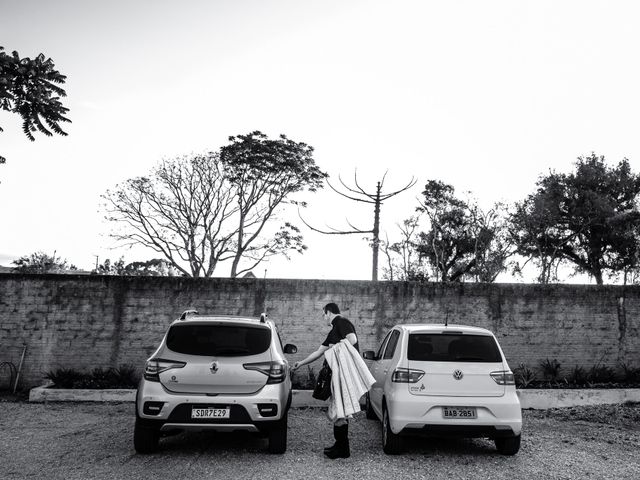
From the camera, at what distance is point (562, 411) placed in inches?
350

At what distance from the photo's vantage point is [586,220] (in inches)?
1145

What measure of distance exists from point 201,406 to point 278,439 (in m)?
1.02

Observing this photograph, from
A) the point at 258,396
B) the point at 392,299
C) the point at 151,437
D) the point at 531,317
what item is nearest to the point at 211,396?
the point at 258,396

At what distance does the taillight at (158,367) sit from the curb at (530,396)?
4175 mm

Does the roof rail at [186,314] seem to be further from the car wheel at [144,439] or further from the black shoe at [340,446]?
the black shoe at [340,446]

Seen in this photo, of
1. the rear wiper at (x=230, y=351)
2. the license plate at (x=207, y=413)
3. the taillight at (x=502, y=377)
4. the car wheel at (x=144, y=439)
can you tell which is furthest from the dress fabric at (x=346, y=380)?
the car wheel at (x=144, y=439)

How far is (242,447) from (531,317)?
7.22 metres

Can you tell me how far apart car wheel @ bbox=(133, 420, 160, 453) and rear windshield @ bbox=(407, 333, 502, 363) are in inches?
118

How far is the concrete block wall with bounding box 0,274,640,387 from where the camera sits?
1077 cm

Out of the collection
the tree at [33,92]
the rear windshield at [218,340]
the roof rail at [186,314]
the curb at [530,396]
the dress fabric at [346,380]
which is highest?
the tree at [33,92]

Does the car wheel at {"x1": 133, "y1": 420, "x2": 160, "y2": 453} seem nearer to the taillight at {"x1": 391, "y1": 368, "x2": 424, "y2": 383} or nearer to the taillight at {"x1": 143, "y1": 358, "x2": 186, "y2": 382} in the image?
the taillight at {"x1": 143, "y1": 358, "x2": 186, "y2": 382}

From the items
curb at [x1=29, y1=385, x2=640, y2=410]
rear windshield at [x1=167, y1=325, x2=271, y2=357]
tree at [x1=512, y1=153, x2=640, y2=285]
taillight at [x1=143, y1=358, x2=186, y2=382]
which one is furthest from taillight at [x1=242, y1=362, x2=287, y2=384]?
tree at [x1=512, y1=153, x2=640, y2=285]

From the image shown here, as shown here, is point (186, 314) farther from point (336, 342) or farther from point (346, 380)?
point (346, 380)

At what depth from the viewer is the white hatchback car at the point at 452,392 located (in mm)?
5559
